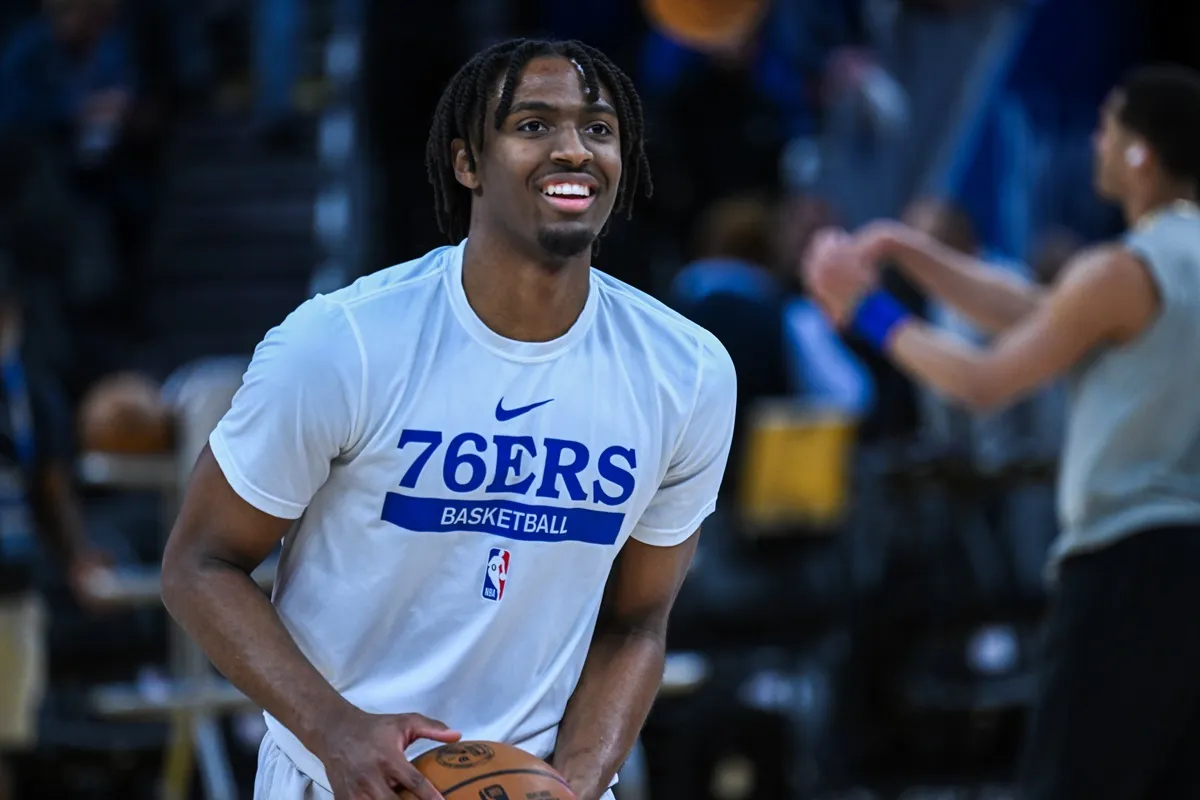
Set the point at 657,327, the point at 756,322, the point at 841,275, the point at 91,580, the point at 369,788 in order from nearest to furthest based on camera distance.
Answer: the point at 369,788
the point at 657,327
the point at 841,275
the point at 91,580
the point at 756,322

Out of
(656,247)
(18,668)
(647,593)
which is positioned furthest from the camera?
(656,247)

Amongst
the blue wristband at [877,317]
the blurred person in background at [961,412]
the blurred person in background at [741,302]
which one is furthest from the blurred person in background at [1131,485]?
the blurred person in background at [961,412]

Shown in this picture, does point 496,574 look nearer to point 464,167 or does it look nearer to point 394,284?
point 394,284

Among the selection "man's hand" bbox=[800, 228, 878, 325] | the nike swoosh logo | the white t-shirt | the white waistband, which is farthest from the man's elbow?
"man's hand" bbox=[800, 228, 878, 325]

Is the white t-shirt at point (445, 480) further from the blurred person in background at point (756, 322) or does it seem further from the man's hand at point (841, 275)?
the blurred person in background at point (756, 322)

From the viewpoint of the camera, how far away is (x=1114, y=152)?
527 cm

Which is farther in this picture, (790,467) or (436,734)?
(790,467)

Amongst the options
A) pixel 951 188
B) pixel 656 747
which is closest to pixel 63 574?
pixel 656 747

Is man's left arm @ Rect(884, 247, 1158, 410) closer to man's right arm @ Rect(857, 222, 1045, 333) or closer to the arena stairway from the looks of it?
man's right arm @ Rect(857, 222, 1045, 333)

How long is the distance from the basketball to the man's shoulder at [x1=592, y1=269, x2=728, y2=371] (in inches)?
30.5

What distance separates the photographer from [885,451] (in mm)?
8594

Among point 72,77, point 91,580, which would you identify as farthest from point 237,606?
point 72,77

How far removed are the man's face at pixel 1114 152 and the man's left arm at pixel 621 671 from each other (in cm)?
227

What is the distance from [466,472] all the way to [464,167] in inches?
22.5
